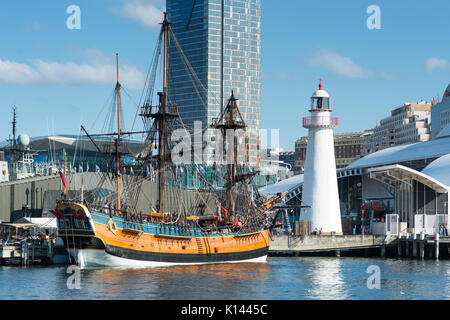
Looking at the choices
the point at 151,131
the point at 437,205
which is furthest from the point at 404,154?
the point at 151,131

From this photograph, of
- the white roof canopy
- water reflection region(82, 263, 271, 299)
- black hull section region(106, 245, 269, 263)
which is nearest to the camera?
water reflection region(82, 263, 271, 299)

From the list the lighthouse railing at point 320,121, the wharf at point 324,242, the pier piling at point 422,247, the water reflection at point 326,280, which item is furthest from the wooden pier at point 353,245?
the lighthouse railing at point 320,121

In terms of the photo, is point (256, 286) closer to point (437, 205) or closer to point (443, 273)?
point (443, 273)

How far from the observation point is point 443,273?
206 ft

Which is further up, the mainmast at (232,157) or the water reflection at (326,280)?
the mainmast at (232,157)

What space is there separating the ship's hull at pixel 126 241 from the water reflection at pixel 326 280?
11.4m

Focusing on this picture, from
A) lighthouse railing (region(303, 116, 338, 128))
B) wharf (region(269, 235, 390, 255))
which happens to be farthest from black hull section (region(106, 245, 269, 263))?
lighthouse railing (region(303, 116, 338, 128))

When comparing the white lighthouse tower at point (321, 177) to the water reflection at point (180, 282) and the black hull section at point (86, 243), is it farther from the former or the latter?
the black hull section at point (86, 243)

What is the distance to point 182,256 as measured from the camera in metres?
70.8

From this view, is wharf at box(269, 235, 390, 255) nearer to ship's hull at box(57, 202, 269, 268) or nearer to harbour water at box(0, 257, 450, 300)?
harbour water at box(0, 257, 450, 300)

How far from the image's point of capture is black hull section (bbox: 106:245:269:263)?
65938 millimetres

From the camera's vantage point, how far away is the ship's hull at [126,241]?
64812 millimetres

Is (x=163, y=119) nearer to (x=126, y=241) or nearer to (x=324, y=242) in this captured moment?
(x=126, y=241)
